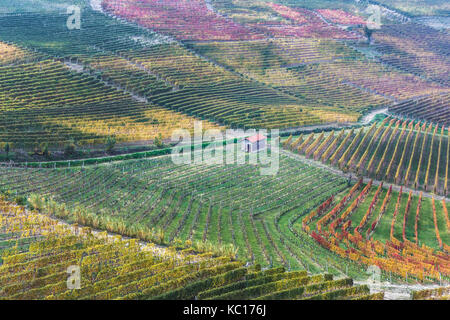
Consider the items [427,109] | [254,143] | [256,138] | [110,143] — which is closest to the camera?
[110,143]

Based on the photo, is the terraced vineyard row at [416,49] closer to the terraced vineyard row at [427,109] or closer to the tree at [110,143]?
the terraced vineyard row at [427,109]

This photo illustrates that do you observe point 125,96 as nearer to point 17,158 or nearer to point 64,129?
point 64,129

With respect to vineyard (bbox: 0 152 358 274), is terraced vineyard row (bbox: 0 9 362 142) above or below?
above

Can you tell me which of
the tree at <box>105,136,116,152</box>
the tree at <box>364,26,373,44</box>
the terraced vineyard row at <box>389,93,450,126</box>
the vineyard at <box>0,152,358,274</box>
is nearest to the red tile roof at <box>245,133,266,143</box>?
the vineyard at <box>0,152,358,274</box>

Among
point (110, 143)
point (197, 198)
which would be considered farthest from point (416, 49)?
point (197, 198)

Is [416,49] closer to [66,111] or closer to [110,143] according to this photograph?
[66,111]

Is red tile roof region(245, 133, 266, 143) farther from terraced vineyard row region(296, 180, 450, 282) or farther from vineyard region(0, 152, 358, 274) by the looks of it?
terraced vineyard row region(296, 180, 450, 282)
